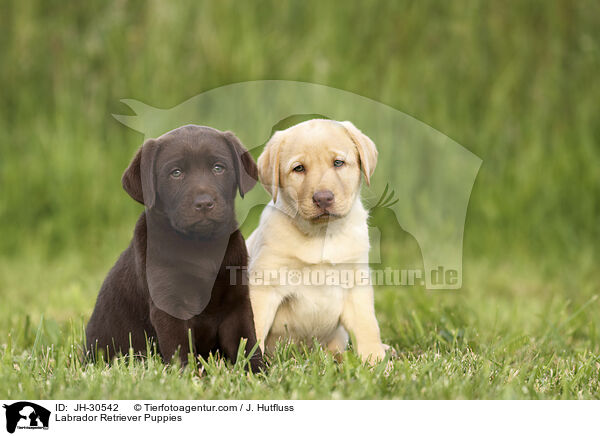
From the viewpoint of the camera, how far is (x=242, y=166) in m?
3.63

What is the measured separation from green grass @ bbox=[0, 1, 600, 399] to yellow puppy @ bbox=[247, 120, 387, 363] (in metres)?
1.18

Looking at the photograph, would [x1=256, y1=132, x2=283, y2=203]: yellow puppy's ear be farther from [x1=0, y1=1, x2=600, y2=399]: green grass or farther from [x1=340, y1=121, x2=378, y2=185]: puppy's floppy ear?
[x1=0, y1=1, x2=600, y2=399]: green grass

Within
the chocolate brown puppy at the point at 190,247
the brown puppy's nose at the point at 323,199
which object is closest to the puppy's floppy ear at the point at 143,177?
the chocolate brown puppy at the point at 190,247

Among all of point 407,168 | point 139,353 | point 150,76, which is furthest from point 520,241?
point 139,353

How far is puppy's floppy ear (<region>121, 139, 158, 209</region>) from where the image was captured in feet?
11.5

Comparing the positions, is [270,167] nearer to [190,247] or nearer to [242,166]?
[242,166]

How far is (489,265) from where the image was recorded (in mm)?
6957

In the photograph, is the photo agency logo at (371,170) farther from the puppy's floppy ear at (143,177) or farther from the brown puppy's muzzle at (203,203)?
the brown puppy's muzzle at (203,203)

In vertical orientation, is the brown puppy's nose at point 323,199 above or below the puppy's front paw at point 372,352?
above

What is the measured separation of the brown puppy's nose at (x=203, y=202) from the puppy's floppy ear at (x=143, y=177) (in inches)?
9.4

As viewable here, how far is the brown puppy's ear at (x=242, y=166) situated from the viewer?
3.62 m
